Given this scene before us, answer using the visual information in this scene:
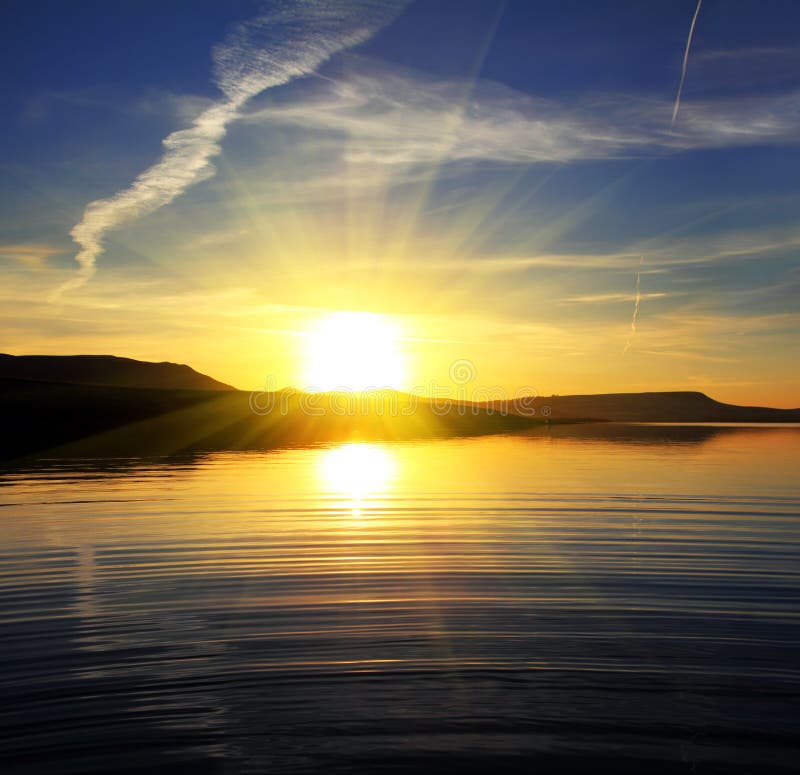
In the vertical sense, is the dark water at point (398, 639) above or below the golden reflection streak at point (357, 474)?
below

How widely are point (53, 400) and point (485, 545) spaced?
7684 cm

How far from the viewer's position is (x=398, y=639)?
10.3 meters

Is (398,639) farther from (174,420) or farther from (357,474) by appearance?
(174,420)

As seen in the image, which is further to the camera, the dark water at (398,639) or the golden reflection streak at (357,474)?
the golden reflection streak at (357,474)

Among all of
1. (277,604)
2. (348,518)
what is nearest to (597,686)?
(277,604)

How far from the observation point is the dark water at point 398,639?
7.13 meters

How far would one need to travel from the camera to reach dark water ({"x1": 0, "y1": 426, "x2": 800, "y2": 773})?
7.13 metres

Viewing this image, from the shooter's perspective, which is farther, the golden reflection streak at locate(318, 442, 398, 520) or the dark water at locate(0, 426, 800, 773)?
the golden reflection streak at locate(318, 442, 398, 520)

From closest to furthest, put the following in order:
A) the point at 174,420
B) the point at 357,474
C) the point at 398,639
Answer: the point at 398,639 → the point at 357,474 → the point at 174,420

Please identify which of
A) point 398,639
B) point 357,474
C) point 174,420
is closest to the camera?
point 398,639

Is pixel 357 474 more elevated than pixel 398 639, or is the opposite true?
pixel 357 474

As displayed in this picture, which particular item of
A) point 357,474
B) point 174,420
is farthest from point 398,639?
point 174,420

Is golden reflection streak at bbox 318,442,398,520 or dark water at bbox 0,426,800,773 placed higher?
golden reflection streak at bbox 318,442,398,520

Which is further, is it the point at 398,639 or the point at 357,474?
the point at 357,474
